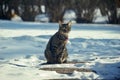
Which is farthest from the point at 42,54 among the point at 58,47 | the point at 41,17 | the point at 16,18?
the point at 16,18

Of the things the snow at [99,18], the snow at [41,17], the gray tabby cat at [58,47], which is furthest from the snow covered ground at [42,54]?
the snow at [99,18]

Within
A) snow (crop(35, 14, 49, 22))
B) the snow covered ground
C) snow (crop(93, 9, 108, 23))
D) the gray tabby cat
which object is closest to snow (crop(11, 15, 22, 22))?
snow (crop(35, 14, 49, 22))

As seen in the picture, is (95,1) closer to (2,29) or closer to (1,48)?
(2,29)

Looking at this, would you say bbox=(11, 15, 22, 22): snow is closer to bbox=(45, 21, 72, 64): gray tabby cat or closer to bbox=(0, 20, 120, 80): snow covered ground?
bbox=(0, 20, 120, 80): snow covered ground

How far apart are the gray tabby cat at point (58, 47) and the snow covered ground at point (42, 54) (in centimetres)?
34

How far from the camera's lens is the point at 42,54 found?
1261cm

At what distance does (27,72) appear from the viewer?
8.42 m

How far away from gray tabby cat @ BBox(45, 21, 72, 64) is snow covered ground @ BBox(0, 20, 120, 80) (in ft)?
1.11

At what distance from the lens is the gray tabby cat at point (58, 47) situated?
952 cm

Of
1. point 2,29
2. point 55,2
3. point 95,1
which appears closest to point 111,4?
point 95,1

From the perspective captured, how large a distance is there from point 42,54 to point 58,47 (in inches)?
122

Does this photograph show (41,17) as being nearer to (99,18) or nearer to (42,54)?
(99,18)

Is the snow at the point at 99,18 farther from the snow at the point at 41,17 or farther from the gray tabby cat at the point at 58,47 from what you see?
the gray tabby cat at the point at 58,47

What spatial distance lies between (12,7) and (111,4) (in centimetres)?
744
